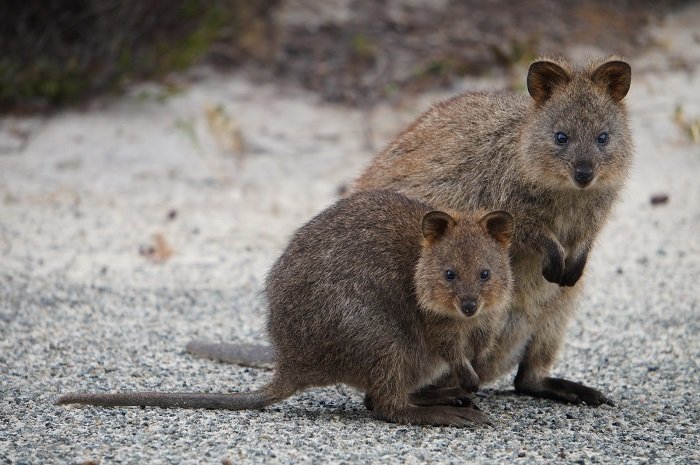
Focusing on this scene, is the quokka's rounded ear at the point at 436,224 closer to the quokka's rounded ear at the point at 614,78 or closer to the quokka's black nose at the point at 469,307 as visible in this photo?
the quokka's black nose at the point at 469,307

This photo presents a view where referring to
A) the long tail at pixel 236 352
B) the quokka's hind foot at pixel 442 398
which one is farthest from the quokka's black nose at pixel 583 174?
the long tail at pixel 236 352

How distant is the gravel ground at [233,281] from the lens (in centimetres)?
525

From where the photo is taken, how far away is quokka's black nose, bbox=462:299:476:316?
532 centimetres

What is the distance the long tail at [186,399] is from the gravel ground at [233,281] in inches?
2.5

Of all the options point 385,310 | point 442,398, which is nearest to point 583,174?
point 385,310

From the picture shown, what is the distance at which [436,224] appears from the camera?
554 cm

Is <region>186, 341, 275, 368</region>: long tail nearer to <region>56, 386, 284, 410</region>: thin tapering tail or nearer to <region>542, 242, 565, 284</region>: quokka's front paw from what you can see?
<region>56, 386, 284, 410</region>: thin tapering tail

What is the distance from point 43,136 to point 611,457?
25.8ft

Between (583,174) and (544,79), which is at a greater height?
(544,79)

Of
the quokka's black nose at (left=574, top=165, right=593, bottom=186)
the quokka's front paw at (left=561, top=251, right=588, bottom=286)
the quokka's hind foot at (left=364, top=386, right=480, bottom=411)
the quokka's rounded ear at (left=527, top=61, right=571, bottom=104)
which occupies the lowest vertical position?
the quokka's hind foot at (left=364, top=386, right=480, bottom=411)

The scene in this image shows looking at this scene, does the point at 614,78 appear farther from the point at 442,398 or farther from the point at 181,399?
the point at 181,399

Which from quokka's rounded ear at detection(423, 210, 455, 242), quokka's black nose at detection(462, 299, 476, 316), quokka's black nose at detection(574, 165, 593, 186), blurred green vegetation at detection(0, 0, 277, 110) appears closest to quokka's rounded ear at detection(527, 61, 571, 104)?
quokka's black nose at detection(574, 165, 593, 186)

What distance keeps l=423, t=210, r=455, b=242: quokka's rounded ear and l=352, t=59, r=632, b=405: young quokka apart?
24.3 inches

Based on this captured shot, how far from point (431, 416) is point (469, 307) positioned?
0.67 m
